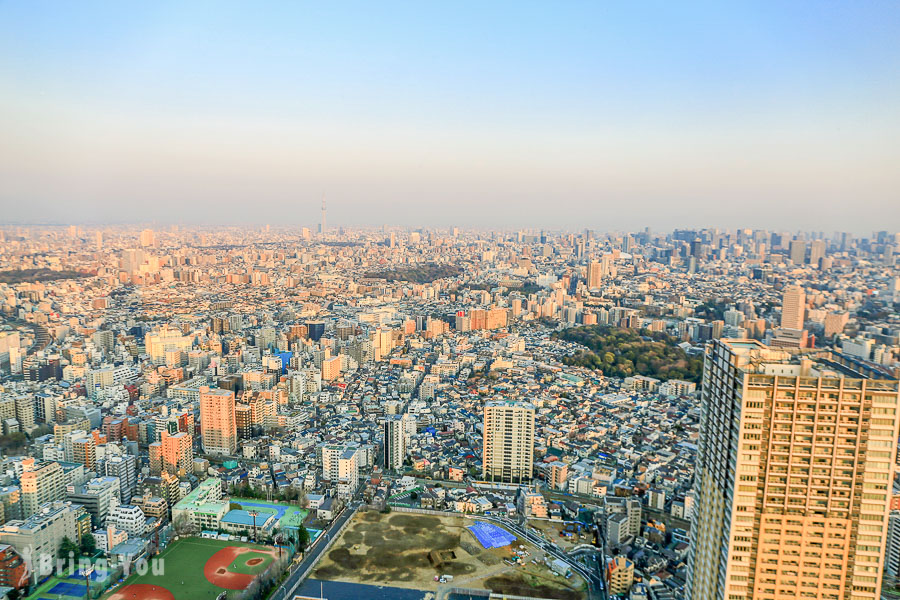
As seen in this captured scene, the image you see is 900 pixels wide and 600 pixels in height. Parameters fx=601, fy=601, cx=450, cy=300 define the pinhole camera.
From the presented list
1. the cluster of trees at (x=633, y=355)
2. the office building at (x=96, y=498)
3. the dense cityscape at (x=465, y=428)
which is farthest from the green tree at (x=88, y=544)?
the cluster of trees at (x=633, y=355)

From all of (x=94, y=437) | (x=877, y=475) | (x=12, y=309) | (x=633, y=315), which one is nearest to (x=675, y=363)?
(x=633, y=315)

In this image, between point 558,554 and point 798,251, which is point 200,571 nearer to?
point 558,554

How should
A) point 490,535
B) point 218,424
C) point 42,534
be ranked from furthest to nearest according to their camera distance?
point 218,424 < point 490,535 < point 42,534

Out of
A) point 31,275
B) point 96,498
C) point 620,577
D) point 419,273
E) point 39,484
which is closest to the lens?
point 620,577

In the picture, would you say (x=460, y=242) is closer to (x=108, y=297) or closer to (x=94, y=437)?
(x=108, y=297)


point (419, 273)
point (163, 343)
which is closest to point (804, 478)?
point (163, 343)

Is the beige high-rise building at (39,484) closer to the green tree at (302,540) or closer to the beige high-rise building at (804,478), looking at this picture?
the green tree at (302,540)
